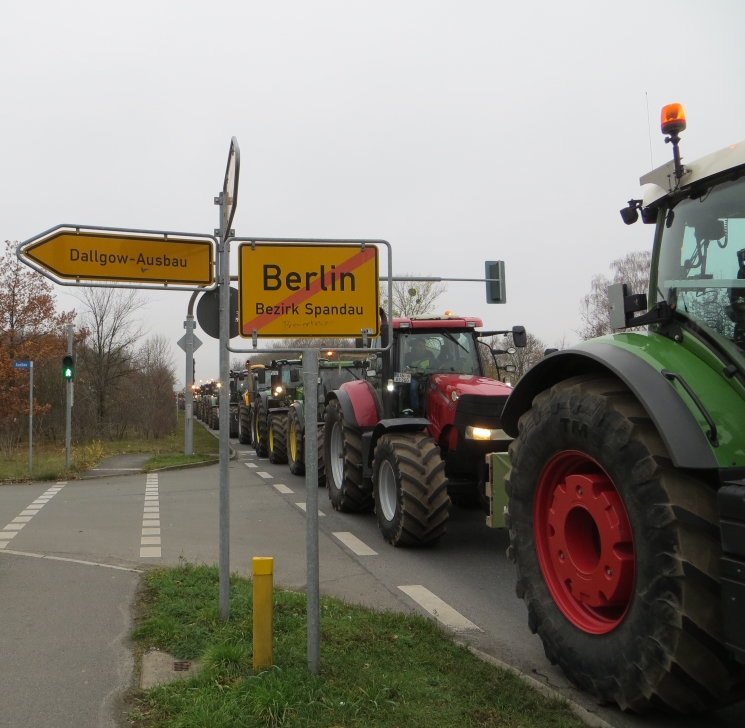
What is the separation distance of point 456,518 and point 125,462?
13301 mm

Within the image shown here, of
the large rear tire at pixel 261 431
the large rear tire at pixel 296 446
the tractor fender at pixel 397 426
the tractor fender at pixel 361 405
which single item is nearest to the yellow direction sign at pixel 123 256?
the tractor fender at pixel 397 426

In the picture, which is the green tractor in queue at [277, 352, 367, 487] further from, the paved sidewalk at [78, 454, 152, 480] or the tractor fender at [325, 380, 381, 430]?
the paved sidewalk at [78, 454, 152, 480]

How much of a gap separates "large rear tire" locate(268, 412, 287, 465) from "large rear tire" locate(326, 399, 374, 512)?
7397mm

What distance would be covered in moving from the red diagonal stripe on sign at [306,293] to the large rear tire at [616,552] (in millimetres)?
1193

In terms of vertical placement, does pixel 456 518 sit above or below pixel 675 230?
below

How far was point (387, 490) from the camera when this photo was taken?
8.23 metres

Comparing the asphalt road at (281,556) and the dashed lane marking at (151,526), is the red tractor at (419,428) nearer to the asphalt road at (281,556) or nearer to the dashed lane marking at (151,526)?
the asphalt road at (281,556)

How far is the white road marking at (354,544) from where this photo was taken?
310 inches

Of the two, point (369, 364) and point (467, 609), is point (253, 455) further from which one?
point (467, 609)

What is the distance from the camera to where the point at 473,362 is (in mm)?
9375

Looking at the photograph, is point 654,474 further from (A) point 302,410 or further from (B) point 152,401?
(B) point 152,401

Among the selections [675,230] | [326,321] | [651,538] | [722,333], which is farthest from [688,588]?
[326,321]

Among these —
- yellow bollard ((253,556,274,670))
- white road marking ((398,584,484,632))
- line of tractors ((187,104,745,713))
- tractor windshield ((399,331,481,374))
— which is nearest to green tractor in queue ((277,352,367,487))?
tractor windshield ((399,331,481,374))

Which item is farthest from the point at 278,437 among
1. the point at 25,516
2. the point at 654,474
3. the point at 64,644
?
the point at 654,474
